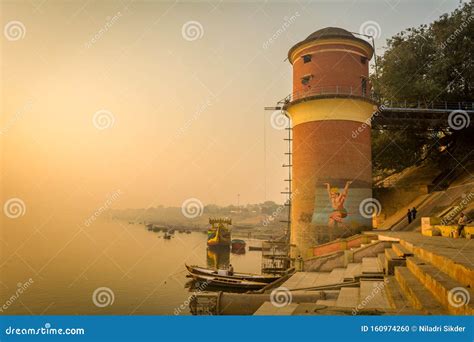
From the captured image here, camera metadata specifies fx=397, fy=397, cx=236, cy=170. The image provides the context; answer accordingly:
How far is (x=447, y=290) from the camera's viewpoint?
5.54 m

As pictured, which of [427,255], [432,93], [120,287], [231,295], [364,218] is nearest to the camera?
[427,255]

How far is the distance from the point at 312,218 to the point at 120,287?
2557 cm

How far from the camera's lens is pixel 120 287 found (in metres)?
40.9

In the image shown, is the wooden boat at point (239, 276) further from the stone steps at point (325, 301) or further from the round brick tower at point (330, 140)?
the stone steps at point (325, 301)

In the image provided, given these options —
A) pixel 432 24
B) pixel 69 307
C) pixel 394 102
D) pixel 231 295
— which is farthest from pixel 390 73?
pixel 69 307

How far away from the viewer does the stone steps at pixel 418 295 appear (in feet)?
18.5

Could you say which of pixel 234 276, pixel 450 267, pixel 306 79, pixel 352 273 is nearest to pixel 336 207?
pixel 306 79

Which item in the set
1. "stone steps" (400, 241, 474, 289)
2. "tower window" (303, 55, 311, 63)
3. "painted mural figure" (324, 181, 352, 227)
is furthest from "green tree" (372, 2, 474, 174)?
"stone steps" (400, 241, 474, 289)

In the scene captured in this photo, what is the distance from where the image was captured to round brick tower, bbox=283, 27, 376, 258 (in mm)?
23297

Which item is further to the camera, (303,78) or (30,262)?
(30,262)

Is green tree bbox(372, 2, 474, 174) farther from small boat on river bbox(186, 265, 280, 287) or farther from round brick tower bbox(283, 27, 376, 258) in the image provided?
small boat on river bbox(186, 265, 280, 287)

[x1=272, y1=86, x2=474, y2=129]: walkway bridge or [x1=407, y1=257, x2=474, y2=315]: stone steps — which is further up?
[x1=272, y1=86, x2=474, y2=129]: walkway bridge

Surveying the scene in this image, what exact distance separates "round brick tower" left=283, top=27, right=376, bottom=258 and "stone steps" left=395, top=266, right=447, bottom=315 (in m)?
15.1

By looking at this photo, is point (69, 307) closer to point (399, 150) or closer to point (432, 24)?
point (399, 150)
